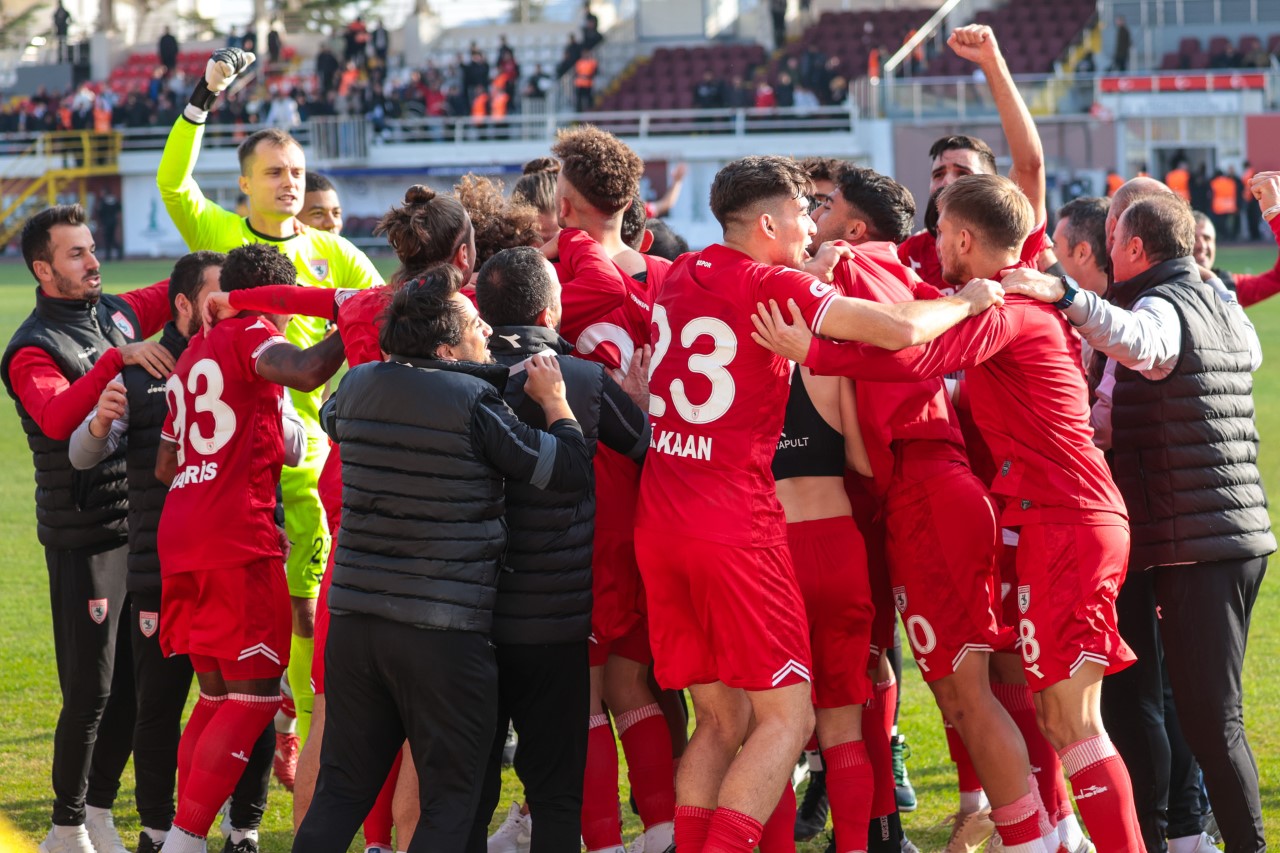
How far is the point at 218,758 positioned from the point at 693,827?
64.1 inches

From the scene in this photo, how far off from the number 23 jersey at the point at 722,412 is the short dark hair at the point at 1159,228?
4.90 ft

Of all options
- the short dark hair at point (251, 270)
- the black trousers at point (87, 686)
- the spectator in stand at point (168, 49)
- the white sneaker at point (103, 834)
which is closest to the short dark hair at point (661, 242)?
the short dark hair at point (251, 270)

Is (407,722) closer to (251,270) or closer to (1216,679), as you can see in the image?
(251,270)

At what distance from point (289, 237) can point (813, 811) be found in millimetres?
3313

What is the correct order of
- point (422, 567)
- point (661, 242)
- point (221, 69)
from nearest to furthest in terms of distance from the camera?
point (422, 567), point (221, 69), point (661, 242)

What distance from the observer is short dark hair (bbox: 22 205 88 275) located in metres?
5.52

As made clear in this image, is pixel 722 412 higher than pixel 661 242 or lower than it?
lower

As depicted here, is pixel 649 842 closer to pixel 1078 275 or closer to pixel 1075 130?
pixel 1078 275

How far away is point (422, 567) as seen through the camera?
4062 mm

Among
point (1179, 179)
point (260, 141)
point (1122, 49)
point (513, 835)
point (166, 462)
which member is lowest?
point (513, 835)

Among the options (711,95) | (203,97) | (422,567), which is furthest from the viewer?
(711,95)

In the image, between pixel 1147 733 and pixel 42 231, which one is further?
pixel 42 231

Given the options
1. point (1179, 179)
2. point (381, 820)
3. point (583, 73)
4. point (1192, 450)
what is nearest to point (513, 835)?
point (381, 820)

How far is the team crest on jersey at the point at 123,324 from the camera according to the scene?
229 inches
